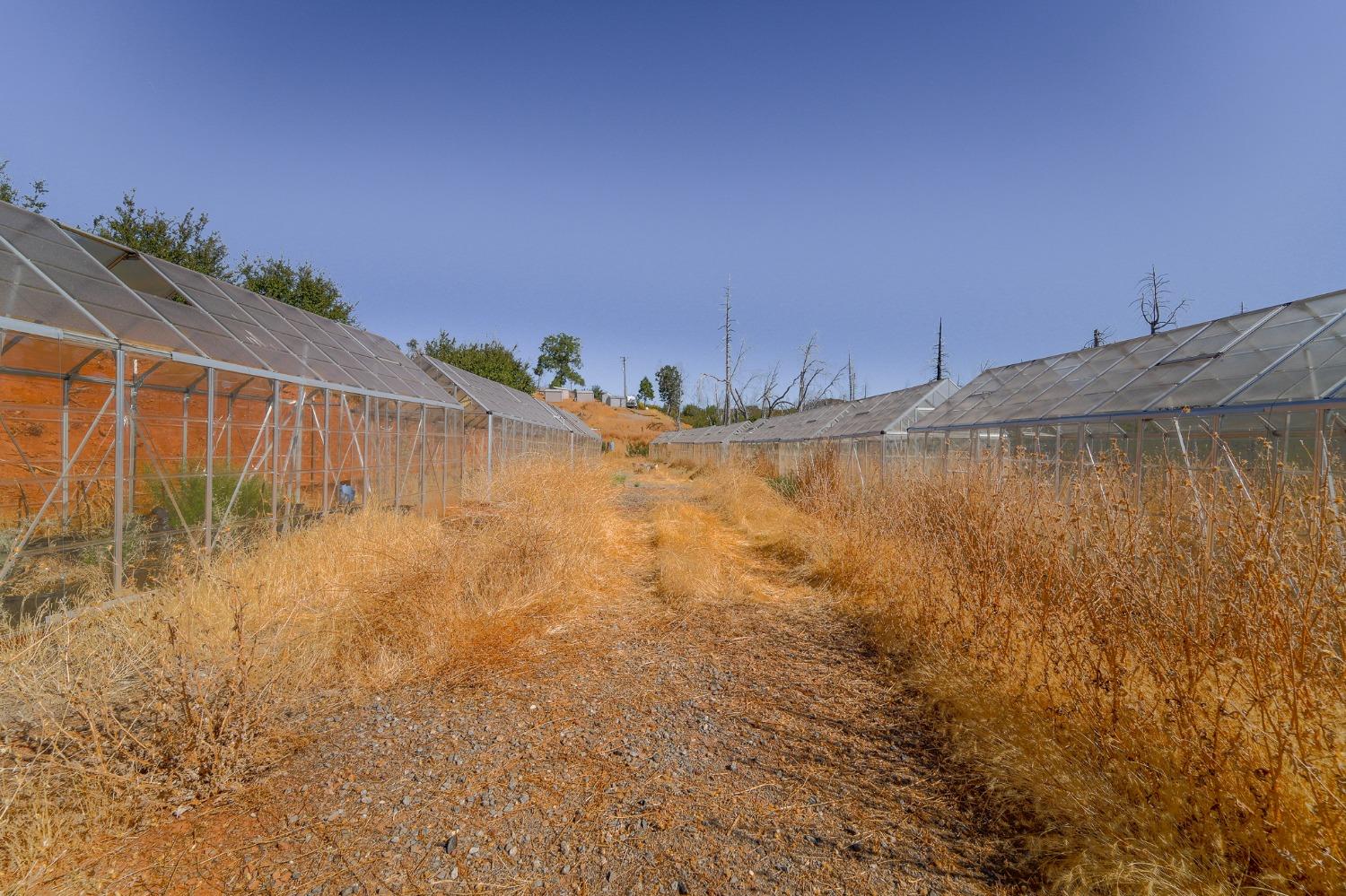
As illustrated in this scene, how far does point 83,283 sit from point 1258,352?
1339cm

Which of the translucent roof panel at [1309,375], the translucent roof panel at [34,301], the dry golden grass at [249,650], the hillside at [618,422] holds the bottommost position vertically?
the dry golden grass at [249,650]

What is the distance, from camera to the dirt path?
238 cm

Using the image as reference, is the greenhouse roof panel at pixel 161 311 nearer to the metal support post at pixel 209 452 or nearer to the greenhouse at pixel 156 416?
the greenhouse at pixel 156 416

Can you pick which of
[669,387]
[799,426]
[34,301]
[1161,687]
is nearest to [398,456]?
[34,301]

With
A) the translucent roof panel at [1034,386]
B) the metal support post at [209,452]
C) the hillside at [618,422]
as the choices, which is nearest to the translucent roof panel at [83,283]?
the metal support post at [209,452]

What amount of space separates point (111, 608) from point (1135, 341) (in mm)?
14249

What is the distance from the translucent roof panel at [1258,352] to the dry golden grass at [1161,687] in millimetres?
4208

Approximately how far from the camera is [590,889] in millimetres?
2318

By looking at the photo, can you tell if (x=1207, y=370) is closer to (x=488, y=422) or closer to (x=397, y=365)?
(x=488, y=422)

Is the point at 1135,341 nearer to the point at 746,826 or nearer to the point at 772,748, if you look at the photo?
the point at 772,748

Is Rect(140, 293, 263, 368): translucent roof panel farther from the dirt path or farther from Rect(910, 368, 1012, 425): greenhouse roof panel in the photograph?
Rect(910, 368, 1012, 425): greenhouse roof panel

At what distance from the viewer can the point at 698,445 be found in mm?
36375

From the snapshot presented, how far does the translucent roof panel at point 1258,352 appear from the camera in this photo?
6934mm

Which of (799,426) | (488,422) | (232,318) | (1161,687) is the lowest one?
(1161,687)
